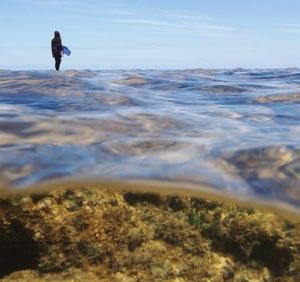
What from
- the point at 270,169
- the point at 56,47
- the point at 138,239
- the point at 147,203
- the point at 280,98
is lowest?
the point at 138,239

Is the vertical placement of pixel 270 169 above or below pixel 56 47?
below

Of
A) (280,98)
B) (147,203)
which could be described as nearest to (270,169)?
(147,203)

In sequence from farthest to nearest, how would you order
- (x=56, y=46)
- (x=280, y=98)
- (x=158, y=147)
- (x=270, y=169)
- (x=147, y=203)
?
(x=56, y=46)
(x=280, y=98)
(x=158, y=147)
(x=270, y=169)
(x=147, y=203)

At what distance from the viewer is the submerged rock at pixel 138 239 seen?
349cm

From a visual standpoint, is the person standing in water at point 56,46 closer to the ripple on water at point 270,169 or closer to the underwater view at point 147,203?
the underwater view at point 147,203

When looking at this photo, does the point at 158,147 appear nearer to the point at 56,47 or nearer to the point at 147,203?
the point at 147,203

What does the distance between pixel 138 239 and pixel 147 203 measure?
415 millimetres

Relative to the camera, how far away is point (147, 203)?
396cm

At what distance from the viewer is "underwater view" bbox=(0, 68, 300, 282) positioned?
11.6ft

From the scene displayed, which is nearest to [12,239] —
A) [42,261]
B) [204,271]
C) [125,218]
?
[42,261]

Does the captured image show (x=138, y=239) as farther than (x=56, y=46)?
No

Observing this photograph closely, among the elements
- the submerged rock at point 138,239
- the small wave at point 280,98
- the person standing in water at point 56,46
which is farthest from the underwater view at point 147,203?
the person standing in water at point 56,46

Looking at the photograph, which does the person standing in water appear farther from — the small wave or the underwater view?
the underwater view

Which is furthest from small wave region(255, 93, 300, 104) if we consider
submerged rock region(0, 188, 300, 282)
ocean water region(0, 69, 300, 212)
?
submerged rock region(0, 188, 300, 282)
